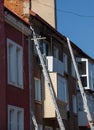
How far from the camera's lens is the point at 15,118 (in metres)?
32.0

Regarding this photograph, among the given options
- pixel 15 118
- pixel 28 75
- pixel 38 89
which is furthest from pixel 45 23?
pixel 15 118

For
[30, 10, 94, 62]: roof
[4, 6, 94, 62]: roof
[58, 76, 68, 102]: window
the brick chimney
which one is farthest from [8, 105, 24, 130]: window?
the brick chimney

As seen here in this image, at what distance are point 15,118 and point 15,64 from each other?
10.3ft

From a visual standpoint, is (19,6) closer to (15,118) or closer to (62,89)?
(62,89)

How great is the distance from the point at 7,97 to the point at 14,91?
1.27 meters

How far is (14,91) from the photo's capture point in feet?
105

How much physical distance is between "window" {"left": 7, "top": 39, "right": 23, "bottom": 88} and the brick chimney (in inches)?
135

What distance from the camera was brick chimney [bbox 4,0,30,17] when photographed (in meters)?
36.1

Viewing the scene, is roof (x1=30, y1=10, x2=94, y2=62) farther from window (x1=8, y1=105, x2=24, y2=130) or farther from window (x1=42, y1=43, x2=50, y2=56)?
window (x1=8, y1=105, x2=24, y2=130)

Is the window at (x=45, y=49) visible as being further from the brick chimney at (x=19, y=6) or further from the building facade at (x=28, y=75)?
the brick chimney at (x=19, y=6)

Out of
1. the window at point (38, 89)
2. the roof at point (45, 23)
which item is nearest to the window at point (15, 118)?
the window at point (38, 89)

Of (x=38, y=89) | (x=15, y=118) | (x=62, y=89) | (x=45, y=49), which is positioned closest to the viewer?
(x=15, y=118)

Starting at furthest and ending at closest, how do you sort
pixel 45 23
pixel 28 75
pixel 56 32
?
pixel 56 32
pixel 45 23
pixel 28 75

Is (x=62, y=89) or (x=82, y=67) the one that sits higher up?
(x=82, y=67)
